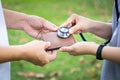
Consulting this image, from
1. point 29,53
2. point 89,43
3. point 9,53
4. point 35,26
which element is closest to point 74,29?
point 89,43

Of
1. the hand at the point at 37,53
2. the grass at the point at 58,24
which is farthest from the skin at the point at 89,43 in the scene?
the grass at the point at 58,24

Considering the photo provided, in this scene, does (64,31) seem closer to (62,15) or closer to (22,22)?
(22,22)

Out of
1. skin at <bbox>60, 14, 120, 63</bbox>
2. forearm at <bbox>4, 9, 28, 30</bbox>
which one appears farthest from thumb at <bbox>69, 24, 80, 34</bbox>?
forearm at <bbox>4, 9, 28, 30</bbox>

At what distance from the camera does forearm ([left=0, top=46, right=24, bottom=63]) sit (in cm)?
205

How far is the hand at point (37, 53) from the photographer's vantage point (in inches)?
82.7

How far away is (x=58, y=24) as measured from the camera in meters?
6.55

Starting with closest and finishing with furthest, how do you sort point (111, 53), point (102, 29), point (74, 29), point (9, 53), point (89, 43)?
1. point (9, 53)
2. point (111, 53)
3. point (89, 43)
4. point (74, 29)
5. point (102, 29)

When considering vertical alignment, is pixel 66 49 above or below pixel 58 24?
above

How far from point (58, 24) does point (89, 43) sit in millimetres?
4286

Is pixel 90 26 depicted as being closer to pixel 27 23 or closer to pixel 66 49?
pixel 66 49

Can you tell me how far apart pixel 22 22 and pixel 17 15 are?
7 cm

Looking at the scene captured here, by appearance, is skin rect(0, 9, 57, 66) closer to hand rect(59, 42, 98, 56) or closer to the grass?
hand rect(59, 42, 98, 56)

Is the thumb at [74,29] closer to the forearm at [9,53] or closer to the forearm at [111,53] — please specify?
the forearm at [111,53]

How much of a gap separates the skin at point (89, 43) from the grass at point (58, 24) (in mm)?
2251
